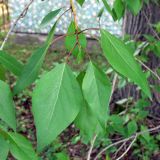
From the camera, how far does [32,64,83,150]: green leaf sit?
604 mm

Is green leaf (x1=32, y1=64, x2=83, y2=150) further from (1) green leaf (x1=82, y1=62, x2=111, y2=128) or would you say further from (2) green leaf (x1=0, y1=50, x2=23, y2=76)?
(2) green leaf (x1=0, y1=50, x2=23, y2=76)

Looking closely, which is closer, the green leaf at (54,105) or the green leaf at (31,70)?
the green leaf at (54,105)

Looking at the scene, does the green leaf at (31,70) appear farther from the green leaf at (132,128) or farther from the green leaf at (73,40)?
the green leaf at (132,128)

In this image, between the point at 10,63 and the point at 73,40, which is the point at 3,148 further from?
the point at 73,40

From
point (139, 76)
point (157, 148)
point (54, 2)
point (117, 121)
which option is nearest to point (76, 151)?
point (157, 148)

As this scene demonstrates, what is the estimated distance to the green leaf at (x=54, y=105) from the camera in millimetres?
604

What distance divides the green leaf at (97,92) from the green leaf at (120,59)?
0.04 meters

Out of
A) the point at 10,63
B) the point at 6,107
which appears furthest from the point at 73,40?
the point at 6,107

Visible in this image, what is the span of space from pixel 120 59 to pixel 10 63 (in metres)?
0.22

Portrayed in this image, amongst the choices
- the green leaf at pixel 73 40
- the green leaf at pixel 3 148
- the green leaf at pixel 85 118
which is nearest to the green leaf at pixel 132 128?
the green leaf at pixel 73 40

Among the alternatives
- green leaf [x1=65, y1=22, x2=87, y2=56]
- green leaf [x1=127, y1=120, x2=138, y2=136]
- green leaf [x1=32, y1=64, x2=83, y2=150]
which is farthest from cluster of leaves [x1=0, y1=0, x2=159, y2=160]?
green leaf [x1=127, y1=120, x2=138, y2=136]

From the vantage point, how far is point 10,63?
75cm

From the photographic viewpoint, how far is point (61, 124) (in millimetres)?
607

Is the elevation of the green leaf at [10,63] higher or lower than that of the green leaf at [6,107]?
higher
